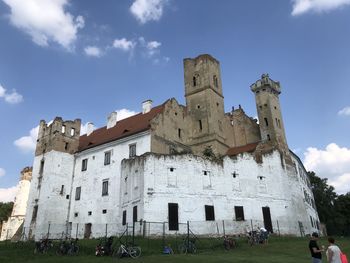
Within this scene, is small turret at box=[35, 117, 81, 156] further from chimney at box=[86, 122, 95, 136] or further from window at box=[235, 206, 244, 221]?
window at box=[235, 206, 244, 221]

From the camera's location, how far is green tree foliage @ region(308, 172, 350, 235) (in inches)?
2613

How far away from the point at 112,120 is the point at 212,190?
72.5 ft

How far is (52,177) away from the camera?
49781 millimetres

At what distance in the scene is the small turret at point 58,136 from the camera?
5181 cm

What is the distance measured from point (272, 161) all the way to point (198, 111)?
13.5 metres

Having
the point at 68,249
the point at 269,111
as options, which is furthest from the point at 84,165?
the point at 269,111

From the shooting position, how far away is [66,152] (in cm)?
5228

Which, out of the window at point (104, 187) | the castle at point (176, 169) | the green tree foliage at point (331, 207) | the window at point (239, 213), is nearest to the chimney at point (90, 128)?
the castle at point (176, 169)

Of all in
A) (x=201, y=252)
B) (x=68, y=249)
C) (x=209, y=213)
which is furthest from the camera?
(x=209, y=213)

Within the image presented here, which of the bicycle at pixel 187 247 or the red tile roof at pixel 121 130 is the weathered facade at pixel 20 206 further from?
the bicycle at pixel 187 247

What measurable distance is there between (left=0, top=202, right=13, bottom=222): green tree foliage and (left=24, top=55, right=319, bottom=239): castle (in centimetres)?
3679

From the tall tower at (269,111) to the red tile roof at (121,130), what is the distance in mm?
14716

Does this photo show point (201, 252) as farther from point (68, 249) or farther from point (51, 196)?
point (51, 196)

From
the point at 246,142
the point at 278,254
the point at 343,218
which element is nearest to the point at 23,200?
the point at 246,142
